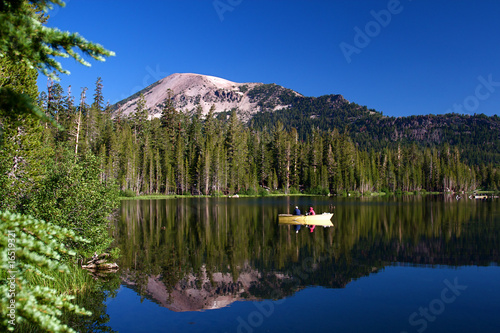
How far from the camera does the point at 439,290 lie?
17.8m

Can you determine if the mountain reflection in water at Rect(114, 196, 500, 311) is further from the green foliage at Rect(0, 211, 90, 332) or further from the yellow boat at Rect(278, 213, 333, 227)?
the green foliage at Rect(0, 211, 90, 332)

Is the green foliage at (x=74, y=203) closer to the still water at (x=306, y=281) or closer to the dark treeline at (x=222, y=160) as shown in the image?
the still water at (x=306, y=281)

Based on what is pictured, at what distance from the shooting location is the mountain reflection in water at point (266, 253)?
18094mm

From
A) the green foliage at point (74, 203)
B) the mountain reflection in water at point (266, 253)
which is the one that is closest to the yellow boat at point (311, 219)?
the mountain reflection in water at point (266, 253)

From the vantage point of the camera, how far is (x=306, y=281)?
19094 millimetres

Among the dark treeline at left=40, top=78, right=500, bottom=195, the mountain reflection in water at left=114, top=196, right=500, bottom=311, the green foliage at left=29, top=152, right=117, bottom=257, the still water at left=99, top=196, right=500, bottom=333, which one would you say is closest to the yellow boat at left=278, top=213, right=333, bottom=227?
the mountain reflection in water at left=114, top=196, right=500, bottom=311

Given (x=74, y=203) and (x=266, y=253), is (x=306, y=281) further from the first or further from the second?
(x=74, y=203)

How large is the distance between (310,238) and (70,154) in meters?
20.6

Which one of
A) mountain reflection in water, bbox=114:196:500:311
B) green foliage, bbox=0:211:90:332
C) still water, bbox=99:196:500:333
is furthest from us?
mountain reflection in water, bbox=114:196:500:311

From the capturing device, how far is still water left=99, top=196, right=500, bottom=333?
46.6ft

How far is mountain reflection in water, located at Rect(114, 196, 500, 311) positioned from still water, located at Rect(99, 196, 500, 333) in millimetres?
75

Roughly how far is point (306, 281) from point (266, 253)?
6.50 metres

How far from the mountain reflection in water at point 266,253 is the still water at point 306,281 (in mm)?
75

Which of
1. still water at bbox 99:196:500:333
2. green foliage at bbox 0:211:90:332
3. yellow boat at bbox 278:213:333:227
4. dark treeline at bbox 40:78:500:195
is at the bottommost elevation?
still water at bbox 99:196:500:333
